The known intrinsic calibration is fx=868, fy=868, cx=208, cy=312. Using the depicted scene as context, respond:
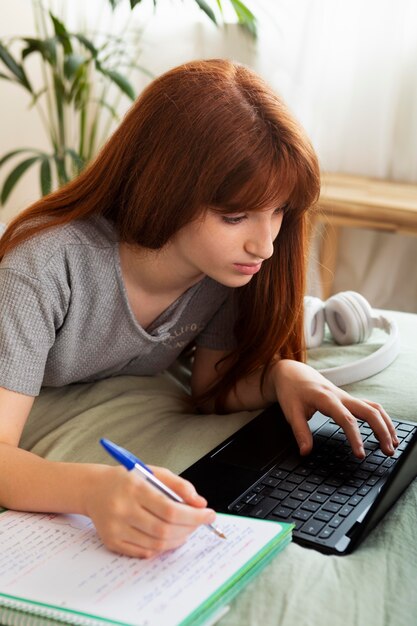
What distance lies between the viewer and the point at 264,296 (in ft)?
3.74

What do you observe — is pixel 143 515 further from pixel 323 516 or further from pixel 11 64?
pixel 11 64

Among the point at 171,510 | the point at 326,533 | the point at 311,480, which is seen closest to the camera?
the point at 171,510

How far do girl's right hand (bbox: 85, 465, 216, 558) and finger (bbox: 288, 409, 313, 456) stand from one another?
0.91 ft

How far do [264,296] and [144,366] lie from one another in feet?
0.63

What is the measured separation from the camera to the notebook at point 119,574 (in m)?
0.62

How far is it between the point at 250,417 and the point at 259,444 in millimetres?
132

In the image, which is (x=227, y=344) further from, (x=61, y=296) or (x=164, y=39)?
(x=164, y=39)

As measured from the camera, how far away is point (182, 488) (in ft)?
2.28

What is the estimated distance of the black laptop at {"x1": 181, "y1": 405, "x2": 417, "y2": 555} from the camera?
79 cm

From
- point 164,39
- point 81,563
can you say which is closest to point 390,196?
point 164,39

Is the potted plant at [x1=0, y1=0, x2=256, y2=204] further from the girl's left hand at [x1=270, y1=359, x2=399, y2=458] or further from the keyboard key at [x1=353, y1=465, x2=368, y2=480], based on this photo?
the keyboard key at [x1=353, y1=465, x2=368, y2=480]

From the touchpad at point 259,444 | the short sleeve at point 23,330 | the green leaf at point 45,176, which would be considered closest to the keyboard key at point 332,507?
the touchpad at point 259,444

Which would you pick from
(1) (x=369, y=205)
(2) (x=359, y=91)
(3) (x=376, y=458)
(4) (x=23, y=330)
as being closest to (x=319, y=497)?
(3) (x=376, y=458)

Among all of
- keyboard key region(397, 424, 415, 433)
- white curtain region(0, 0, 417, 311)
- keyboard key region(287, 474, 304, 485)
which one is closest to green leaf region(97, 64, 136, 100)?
white curtain region(0, 0, 417, 311)
